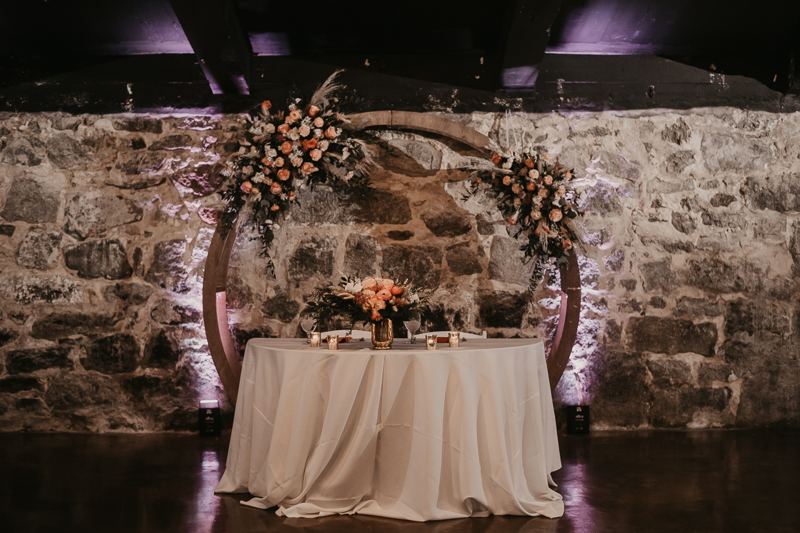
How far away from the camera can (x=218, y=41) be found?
12.6 feet

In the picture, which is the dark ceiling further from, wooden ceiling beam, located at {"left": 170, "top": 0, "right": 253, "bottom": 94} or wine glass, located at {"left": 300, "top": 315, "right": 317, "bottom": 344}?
wine glass, located at {"left": 300, "top": 315, "right": 317, "bottom": 344}

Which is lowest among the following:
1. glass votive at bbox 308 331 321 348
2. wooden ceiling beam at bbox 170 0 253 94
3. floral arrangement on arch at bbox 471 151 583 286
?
glass votive at bbox 308 331 321 348

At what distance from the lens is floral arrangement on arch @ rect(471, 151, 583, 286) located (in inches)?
152

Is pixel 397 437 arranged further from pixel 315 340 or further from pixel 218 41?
pixel 218 41

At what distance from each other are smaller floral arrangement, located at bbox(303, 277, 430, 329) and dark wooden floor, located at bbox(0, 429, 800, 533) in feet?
3.05

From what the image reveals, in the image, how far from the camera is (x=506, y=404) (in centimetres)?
273

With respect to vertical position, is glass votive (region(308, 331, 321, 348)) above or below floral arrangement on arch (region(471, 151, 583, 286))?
below

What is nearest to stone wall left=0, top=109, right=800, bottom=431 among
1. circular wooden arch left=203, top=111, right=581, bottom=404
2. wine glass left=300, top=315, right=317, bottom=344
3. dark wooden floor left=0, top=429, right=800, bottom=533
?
circular wooden arch left=203, top=111, right=581, bottom=404

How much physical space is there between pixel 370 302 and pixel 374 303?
2 cm

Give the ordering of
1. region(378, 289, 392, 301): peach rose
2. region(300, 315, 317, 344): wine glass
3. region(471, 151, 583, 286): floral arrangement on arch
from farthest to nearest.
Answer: region(471, 151, 583, 286): floral arrangement on arch → region(300, 315, 317, 344): wine glass → region(378, 289, 392, 301): peach rose

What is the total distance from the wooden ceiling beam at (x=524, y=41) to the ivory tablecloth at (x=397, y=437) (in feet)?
7.46

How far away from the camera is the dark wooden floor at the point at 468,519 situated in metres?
2.51

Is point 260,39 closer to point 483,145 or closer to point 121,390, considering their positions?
point 483,145

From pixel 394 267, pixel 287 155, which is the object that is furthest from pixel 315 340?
pixel 394 267
